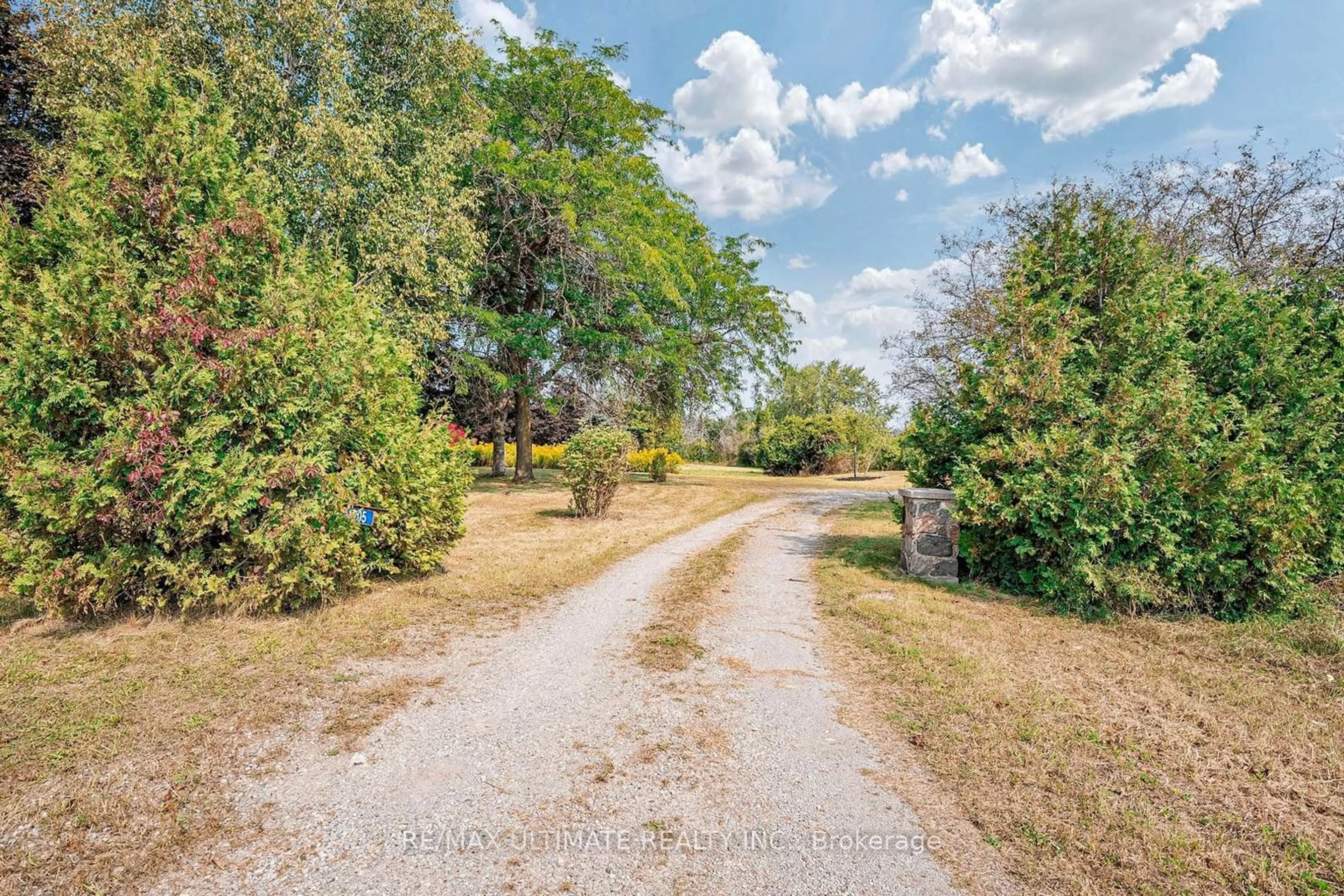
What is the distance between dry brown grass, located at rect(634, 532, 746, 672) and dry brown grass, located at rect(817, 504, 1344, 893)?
1327 millimetres

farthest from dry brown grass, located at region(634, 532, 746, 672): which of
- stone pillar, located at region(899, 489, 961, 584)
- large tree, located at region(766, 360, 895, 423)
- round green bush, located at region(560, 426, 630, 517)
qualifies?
large tree, located at region(766, 360, 895, 423)

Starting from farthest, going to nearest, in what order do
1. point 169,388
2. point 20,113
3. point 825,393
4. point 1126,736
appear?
point 825,393 < point 20,113 < point 169,388 < point 1126,736

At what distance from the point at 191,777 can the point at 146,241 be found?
188 inches

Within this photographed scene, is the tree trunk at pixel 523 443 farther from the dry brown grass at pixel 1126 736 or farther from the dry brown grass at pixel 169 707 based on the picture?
the dry brown grass at pixel 1126 736

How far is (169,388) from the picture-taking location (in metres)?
5.29

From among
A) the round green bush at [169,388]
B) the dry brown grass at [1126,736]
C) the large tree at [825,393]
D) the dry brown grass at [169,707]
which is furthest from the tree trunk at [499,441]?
the large tree at [825,393]

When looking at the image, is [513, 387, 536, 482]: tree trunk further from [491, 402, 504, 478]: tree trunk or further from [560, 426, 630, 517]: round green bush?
[560, 426, 630, 517]: round green bush

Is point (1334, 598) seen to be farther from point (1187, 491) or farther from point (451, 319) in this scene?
point (451, 319)

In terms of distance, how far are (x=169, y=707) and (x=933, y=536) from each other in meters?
7.59

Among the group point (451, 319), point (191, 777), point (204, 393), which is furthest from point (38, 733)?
point (451, 319)

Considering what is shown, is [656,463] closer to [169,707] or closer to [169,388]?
[169,388]

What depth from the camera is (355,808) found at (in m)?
2.88

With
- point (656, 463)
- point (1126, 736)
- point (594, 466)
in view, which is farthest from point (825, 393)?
point (1126, 736)

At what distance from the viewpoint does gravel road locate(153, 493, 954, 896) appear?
8.04 feet
